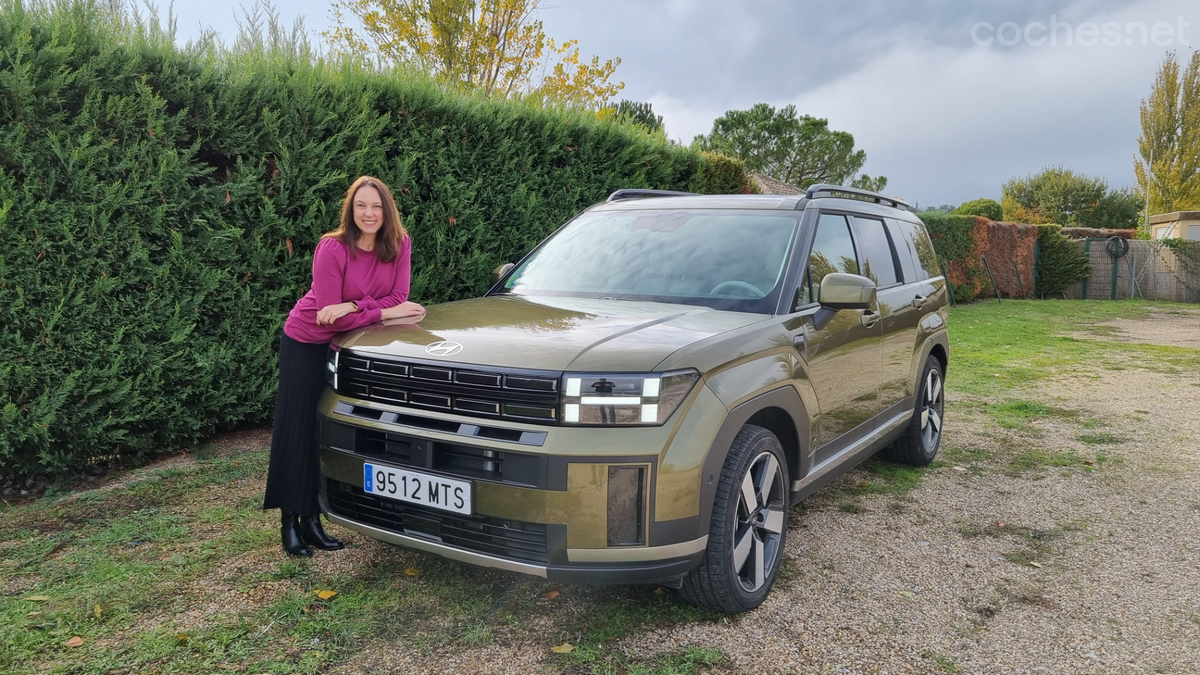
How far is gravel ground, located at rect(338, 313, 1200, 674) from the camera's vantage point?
114 inches

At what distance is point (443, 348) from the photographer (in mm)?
2934

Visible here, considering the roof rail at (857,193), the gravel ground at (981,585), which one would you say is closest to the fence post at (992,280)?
the gravel ground at (981,585)

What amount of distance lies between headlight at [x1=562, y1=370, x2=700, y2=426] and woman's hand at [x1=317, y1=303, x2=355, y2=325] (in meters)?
1.28

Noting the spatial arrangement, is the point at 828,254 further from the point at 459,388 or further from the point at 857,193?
the point at 459,388

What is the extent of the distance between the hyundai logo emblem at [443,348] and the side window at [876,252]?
2.61 meters

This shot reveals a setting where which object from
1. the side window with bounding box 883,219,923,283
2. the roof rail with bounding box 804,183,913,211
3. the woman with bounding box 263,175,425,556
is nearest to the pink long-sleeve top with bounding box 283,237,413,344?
the woman with bounding box 263,175,425,556

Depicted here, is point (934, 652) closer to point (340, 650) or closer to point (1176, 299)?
point (340, 650)

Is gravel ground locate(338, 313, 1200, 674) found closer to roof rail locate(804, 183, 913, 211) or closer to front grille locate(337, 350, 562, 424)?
front grille locate(337, 350, 562, 424)

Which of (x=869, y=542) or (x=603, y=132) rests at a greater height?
(x=603, y=132)

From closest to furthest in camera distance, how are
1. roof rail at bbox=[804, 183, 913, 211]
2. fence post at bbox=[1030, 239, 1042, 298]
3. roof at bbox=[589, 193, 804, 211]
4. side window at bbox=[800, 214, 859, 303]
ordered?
side window at bbox=[800, 214, 859, 303] → roof at bbox=[589, 193, 804, 211] → roof rail at bbox=[804, 183, 913, 211] → fence post at bbox=[1030, 239, 1042, 298]

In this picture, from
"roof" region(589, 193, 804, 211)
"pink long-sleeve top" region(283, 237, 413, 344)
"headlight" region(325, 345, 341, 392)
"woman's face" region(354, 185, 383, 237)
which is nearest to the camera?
"headlight" region(325, 345, 341, 392)

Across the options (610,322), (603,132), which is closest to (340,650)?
(610,322)

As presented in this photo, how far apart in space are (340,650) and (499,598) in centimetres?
68

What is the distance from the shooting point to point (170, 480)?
16.1ft
